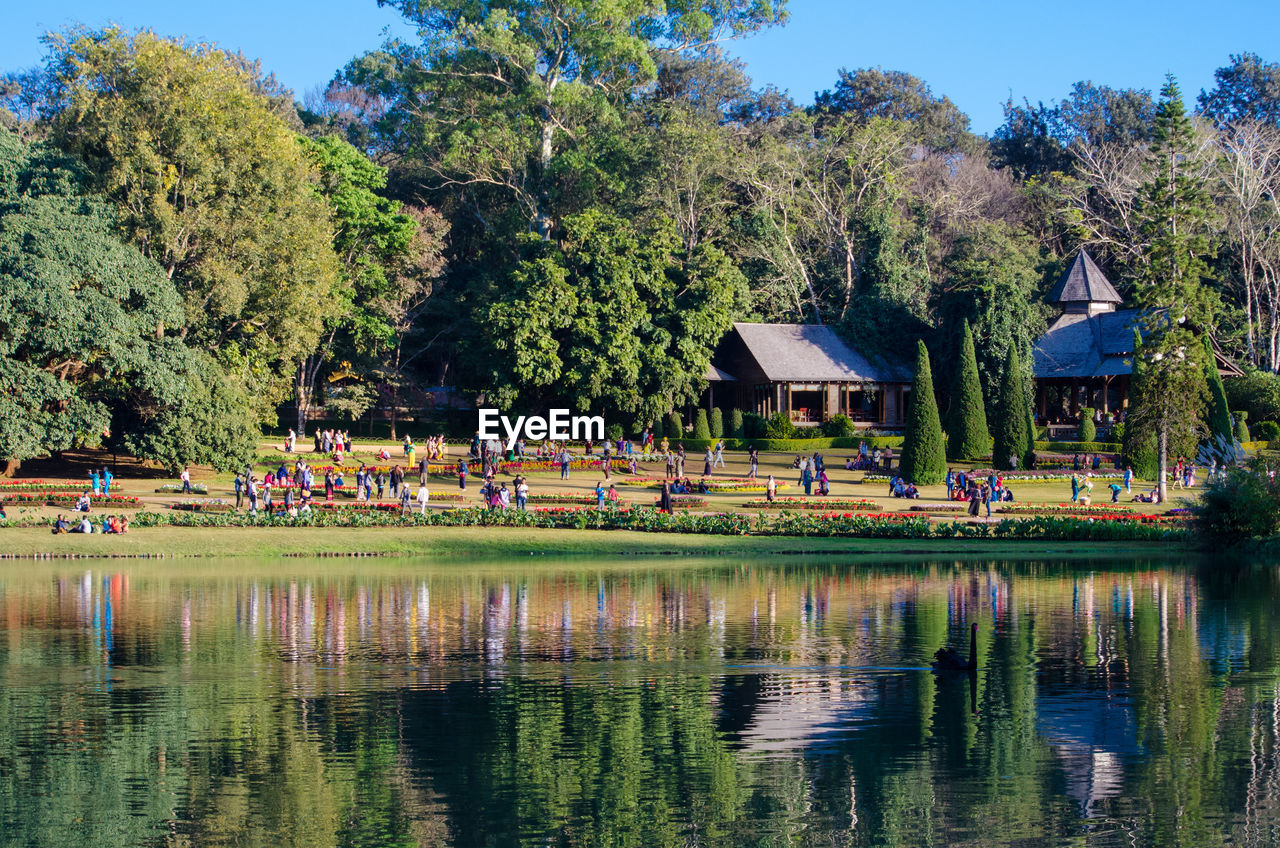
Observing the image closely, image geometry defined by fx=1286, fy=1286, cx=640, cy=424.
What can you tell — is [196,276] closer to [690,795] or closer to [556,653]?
[556,653]

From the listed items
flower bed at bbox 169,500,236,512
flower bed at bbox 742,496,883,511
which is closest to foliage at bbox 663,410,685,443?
flower bed at bbox 742,496,883,511

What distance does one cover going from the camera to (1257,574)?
32000 millimetres

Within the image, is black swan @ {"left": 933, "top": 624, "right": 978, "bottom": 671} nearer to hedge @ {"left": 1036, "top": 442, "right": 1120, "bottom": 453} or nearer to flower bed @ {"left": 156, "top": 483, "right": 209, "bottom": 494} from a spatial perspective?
flower bed @ {"left": 156, "top": 483, "right": 209, "bottom": 494}

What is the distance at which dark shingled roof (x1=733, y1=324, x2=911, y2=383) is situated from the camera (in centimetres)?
6844

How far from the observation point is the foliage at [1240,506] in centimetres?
3497

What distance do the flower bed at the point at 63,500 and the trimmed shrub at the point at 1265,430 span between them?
161ft

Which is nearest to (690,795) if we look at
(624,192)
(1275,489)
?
(1275,489)

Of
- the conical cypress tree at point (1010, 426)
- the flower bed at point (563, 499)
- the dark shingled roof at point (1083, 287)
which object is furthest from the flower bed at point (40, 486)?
the dark shingled roof at point (1083, 287)

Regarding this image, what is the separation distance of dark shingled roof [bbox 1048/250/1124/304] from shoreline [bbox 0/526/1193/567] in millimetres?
37542

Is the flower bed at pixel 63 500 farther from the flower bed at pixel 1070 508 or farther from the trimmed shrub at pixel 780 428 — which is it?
the trimmed shrub at pixel 780 428

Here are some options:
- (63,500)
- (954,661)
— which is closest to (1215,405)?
(954,661)

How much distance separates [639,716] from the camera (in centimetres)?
1850

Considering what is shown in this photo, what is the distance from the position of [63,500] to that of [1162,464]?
39517 mm

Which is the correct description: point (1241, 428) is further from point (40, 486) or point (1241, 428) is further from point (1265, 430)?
point (40, 486)
